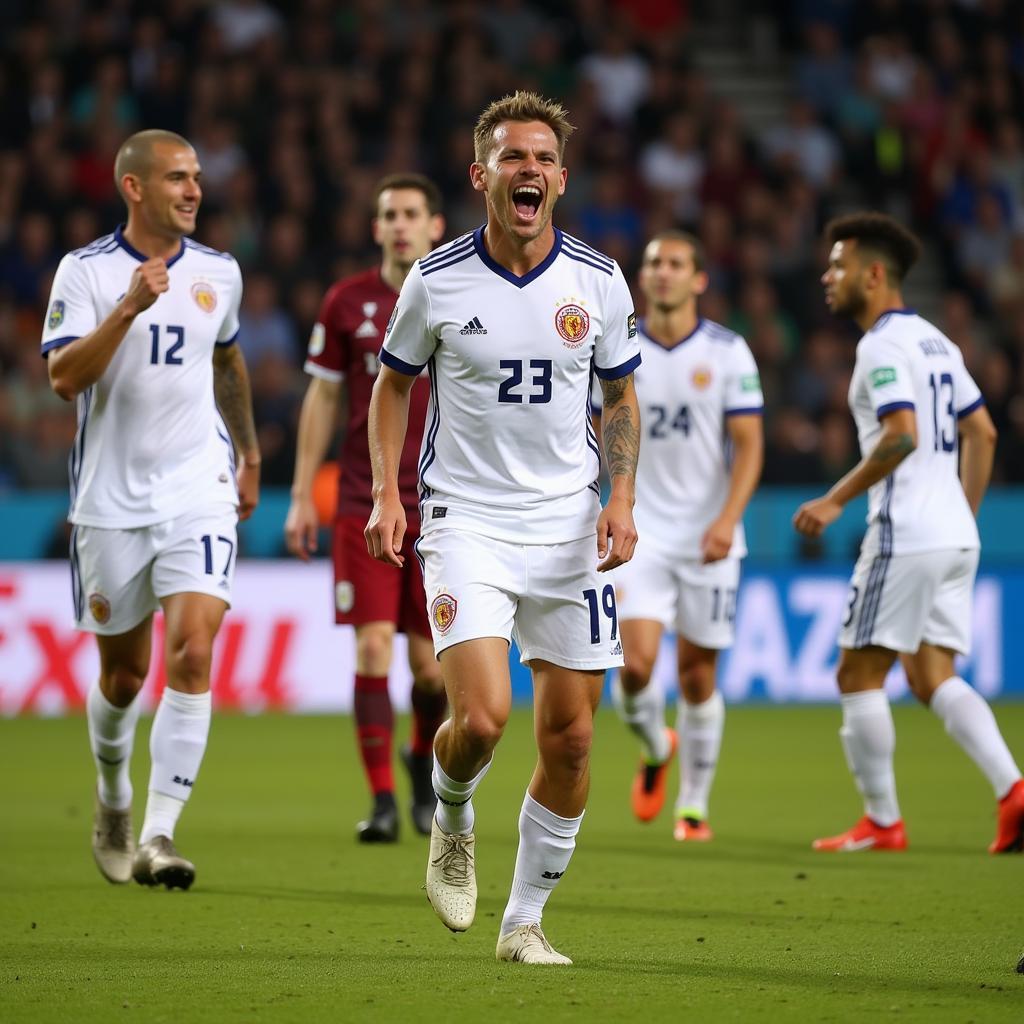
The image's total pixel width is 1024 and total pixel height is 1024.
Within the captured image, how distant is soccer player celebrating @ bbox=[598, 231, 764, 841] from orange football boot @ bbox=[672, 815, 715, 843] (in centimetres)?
32

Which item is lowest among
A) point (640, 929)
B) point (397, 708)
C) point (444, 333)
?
point (397, 708)

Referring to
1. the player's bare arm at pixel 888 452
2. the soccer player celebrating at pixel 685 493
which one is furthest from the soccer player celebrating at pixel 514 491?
the soccer player celebrating at pixel 685 493

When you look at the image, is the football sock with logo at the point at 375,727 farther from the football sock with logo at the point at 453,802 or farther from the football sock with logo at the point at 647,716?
the football sock with logo at the point at 453,802

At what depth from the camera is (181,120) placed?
17516 millimetres

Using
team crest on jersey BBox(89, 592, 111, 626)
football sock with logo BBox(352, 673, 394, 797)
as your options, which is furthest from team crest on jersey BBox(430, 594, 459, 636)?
football sock with logo BBox(352, 673, 394, 797)

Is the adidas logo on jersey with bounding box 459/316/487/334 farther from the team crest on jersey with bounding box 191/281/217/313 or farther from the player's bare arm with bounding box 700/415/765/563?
the player's bare arm with bounding box 700/415/765/563

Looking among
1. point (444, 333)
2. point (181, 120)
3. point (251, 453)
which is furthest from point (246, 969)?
point (181, 120)

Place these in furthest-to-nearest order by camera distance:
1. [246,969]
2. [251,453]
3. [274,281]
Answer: [274,281] → [251,453] → [246,969]

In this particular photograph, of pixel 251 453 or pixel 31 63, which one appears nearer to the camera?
pixel 251 453

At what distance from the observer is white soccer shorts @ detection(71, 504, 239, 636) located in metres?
6.81

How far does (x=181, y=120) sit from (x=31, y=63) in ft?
5.21

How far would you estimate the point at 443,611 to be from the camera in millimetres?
5289

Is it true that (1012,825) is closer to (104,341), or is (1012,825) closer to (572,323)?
(572,323)

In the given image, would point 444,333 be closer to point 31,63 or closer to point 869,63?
point 31,63
